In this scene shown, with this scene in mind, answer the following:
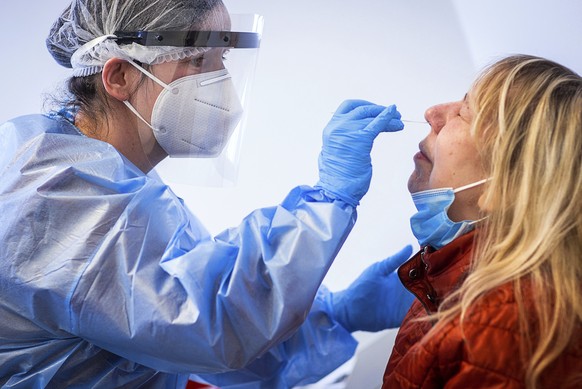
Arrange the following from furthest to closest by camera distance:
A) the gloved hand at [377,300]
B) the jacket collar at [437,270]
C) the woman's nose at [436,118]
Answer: the gloved hand at [377,300] → the woman's nose at [436,118] → the jacket collar at [437,270]

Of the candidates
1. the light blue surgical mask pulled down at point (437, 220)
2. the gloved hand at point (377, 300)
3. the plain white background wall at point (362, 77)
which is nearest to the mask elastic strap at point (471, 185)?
the light blue surgical mask pulled down at point (437, 220)

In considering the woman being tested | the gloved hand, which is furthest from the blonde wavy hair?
the gloved hand

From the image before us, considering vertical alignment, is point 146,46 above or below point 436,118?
above

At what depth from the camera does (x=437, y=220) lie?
1.35 metres

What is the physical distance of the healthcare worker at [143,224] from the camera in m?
1.31

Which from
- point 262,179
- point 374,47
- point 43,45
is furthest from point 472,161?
point 43,45

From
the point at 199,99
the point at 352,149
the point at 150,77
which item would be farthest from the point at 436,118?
the point at 150,77

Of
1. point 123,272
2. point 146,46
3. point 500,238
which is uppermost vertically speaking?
point 146,46

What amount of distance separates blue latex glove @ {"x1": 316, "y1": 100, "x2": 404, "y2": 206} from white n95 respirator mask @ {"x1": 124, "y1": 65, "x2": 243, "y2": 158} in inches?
11.7

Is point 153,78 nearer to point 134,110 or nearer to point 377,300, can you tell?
point 134,110

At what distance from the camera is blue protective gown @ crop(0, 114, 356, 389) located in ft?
4.25

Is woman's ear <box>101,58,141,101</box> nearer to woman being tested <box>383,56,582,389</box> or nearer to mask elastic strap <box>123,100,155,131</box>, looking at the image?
mask elastic strap <box>123,100,155,131</box>

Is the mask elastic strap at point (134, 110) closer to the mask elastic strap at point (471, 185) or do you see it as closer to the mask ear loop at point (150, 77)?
the mask ear loop at point (150, 77)

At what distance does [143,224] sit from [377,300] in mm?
749
